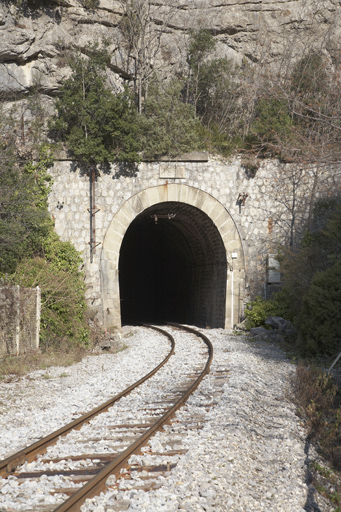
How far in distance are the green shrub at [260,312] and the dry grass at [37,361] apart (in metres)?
5.82

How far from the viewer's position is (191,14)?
2125 cm

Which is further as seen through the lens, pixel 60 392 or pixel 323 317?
pixel 323 317

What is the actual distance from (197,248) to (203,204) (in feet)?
14.6

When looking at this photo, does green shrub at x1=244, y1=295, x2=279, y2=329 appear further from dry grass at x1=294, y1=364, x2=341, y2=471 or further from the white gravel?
dry grass at x1=294, y1=364, x2=341, y2=471

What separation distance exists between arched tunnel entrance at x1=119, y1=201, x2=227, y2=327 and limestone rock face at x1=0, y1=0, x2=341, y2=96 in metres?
6.62

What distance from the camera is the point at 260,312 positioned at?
1573 centimetres

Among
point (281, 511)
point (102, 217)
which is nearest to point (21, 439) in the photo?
point (281, 511)

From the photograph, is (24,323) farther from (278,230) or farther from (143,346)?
(278,230)

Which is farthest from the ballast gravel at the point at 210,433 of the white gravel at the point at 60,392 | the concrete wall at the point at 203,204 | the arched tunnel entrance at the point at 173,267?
the arched tunnel entrance at the point at 173,267

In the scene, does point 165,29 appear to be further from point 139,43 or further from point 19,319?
point 19,319

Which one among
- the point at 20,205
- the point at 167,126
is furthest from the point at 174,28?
the point at 20,205

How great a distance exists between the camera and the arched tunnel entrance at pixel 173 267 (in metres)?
18.0

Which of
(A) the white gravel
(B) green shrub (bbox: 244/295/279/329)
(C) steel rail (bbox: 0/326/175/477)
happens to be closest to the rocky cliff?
(B) green shrub (bbox: 244/295/279/329)

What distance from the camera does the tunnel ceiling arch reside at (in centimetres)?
1606
